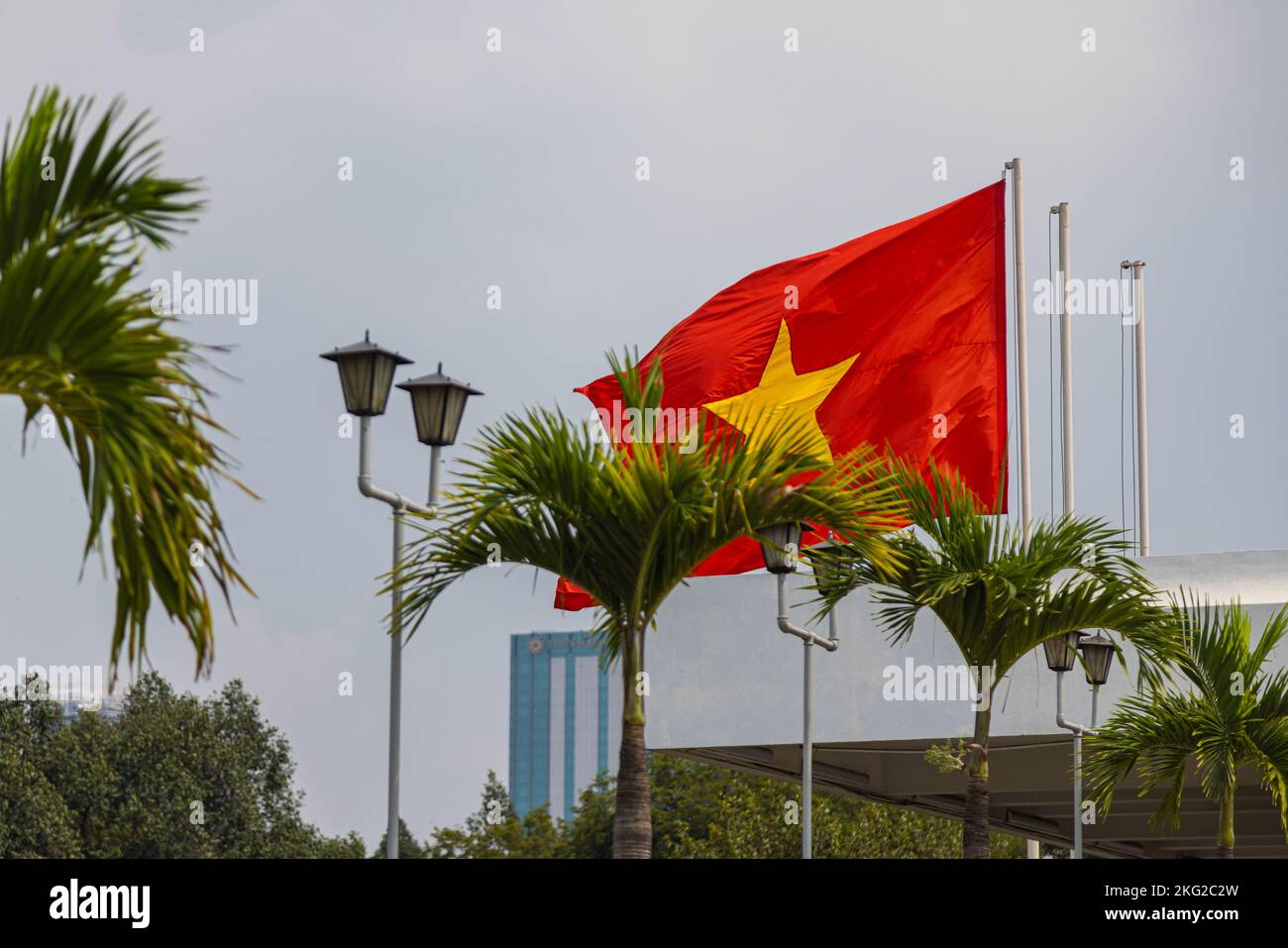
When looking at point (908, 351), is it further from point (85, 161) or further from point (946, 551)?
point (85, 161)

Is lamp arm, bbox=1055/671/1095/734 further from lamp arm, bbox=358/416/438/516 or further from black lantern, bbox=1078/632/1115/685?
lamp arm, bbox=358/416/438/516

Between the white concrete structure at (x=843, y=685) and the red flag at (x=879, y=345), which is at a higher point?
the red flag at (x=879, y=345)

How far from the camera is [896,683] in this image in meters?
23.2

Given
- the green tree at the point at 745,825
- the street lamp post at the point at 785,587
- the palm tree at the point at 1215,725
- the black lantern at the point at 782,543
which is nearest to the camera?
the black lantern at the point at 782,543

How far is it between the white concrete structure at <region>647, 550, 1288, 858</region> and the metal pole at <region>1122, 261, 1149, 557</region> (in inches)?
148

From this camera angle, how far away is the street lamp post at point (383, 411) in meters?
11.2

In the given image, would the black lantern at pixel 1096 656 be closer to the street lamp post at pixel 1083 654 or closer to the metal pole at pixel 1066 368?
the street lamp post at pixel 1083 654

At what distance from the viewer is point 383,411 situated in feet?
37.7

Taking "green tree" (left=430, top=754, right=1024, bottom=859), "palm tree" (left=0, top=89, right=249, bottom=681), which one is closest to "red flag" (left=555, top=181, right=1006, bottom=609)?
"palm tree" (left=0, top=89, right=249, bottom=681)

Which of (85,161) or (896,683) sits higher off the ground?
(85,161)

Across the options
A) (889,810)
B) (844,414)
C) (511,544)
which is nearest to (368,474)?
(511,544)

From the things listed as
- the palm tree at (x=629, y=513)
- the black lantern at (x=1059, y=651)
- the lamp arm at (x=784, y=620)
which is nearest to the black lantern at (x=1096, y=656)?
the black lantern at (x=1059, y=651)

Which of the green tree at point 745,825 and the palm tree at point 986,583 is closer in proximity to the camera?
the palm tree at point 986,583
